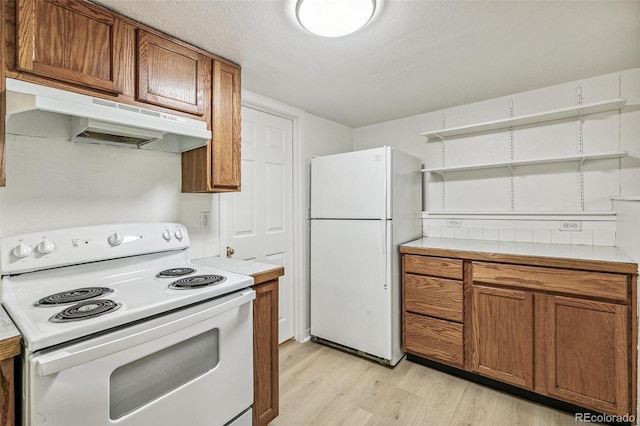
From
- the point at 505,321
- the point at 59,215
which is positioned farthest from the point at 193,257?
the point at 505,321

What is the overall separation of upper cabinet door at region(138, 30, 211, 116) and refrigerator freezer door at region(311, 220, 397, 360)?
1442 mm

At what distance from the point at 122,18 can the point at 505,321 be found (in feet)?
8.85

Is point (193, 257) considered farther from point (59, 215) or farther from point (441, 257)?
point (441, 257)

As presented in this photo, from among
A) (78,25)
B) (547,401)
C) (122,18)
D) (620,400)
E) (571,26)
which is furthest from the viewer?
(547,401)

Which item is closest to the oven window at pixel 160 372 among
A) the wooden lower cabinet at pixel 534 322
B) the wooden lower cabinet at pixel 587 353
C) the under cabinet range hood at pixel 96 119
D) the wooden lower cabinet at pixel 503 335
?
the under cabinet range hood at pixel 96 119

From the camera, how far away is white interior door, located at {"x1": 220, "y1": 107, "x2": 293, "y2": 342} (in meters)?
2.36

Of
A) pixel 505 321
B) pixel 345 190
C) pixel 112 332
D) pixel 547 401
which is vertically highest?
pixel 345 190

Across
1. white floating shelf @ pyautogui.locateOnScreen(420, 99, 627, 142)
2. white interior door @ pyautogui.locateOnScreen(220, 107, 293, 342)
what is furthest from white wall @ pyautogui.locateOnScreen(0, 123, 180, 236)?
white floating shelf @ pyautogui.locateOnScreen(420, 99, 627, 142)

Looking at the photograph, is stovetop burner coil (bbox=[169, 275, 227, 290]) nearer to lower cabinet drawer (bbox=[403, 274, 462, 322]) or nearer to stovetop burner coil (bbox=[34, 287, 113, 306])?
stovetop burner coil (bbox=[34, 287, 113, 306])

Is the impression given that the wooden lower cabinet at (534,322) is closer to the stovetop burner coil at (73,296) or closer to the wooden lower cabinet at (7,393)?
the stovetop burner coil at (73,296)

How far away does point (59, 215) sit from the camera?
A: 142 cm

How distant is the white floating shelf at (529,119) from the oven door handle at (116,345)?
7.55 ft

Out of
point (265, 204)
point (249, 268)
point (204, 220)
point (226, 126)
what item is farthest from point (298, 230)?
point (226, 126)

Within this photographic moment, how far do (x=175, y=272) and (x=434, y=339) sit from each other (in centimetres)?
184
